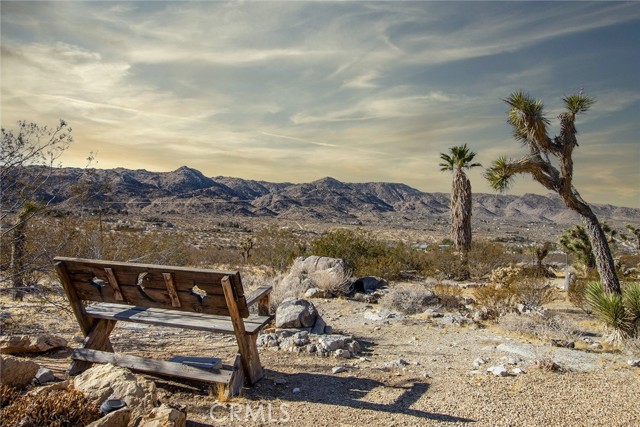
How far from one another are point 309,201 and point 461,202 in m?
107

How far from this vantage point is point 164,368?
4.54m

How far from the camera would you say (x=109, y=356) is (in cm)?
475

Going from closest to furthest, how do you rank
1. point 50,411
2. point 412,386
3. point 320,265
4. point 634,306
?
1. point 50,411
2. point 412,386
3. point 634,306
4. point 320,265

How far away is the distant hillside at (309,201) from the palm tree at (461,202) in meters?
32.7

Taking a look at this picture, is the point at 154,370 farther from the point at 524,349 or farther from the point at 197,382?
the point at 524,349

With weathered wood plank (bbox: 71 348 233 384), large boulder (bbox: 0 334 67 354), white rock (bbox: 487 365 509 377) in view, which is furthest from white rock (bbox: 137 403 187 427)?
white rock (bbox: 487 365 509 377)

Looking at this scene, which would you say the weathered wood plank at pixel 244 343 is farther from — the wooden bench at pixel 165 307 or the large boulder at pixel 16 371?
the large boulder at pixel 16 371

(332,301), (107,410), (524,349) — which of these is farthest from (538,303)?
(107,410)

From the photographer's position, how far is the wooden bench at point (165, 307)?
439cm

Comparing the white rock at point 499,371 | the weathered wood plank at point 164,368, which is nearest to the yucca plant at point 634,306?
the white rock at point 499,371

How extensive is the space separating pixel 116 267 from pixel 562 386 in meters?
5.21

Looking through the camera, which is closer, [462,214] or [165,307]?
[165,307]

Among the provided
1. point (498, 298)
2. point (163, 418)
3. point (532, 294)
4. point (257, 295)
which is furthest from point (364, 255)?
point (163, 418)

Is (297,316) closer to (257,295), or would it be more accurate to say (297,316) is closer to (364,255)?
(257,295)
